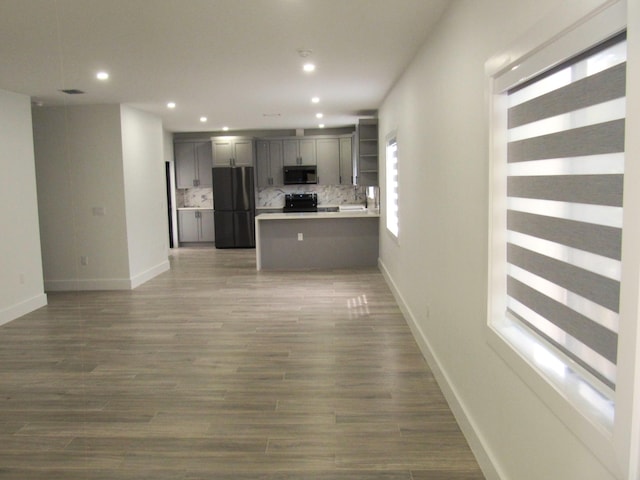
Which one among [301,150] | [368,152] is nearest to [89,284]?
[368,152]

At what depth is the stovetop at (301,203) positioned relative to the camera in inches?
446

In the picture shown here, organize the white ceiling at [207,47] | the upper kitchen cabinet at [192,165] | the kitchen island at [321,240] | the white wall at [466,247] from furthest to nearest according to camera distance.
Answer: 1. the upper kitchen cabinet at [192,165]
2. the kitchen island at [321,240]
3. the white ceiling at [207,47]
4. the white wall at [466,247]

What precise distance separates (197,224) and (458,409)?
9369 mm

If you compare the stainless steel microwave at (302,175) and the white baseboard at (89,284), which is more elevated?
the stainless steel microwave at (302,175)

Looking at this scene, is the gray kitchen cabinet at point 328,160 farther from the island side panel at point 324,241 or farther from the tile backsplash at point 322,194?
the island side panel at point 324,241

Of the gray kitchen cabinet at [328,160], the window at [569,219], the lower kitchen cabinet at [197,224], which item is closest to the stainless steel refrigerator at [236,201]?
the lower kitchen cabinet at [197,224]

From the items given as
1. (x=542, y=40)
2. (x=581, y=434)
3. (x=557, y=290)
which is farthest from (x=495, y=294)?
(x=542, y=40)

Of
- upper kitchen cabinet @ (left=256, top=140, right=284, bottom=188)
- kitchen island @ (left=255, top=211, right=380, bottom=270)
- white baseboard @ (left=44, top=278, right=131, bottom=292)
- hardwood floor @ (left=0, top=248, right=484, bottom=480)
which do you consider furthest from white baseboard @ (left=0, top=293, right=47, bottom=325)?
upper kitchen cabinet @ (left=256, top=140, right=284, bottom=188)

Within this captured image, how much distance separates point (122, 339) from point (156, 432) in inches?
80.2

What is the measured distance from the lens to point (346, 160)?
36.6 feet

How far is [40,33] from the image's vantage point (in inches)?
148

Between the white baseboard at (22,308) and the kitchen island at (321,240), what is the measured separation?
3235mm

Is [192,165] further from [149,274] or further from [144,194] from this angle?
[149,274]

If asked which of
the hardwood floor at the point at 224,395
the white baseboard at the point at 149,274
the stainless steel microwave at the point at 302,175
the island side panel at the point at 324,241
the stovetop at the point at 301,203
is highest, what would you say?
the stainless steel microwave at the point at 302,175
